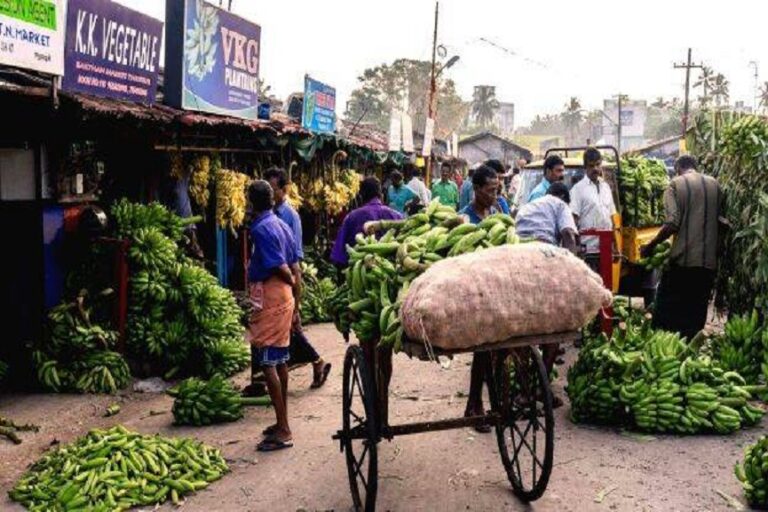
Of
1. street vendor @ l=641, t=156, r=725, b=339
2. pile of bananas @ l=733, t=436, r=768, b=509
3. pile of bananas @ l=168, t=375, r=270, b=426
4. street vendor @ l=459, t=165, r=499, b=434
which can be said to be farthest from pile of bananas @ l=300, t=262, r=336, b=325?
pile of bananas @ l=733, t=436, r=768, b=509


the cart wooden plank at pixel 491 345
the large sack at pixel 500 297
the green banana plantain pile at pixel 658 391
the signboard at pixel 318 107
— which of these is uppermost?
the signboard at pixel 318 107

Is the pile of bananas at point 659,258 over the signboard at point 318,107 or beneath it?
beneath

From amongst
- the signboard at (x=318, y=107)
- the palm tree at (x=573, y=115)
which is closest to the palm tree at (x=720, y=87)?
the palm tree at (x=573, y=115)

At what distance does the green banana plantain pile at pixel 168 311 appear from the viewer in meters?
8.48

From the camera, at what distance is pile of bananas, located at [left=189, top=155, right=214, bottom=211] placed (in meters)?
10.6

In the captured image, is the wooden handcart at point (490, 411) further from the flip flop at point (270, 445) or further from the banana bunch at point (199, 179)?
the banana bunch at point (199, 179)

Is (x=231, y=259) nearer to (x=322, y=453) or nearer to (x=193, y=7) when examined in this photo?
(x=193, y=7)

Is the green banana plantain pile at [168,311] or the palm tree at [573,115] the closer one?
the green banana plantain pile at [168,311]

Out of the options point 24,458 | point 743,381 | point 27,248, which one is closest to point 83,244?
point 27,248

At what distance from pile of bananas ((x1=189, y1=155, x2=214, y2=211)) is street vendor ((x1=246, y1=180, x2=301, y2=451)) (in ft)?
14.9

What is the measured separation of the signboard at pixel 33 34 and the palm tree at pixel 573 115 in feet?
338

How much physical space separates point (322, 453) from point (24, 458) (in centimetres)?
227

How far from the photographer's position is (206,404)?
6.97 m

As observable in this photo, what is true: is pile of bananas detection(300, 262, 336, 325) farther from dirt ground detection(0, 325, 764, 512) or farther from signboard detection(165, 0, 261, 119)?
dirt ground detection(0, 325, 764, 512)
